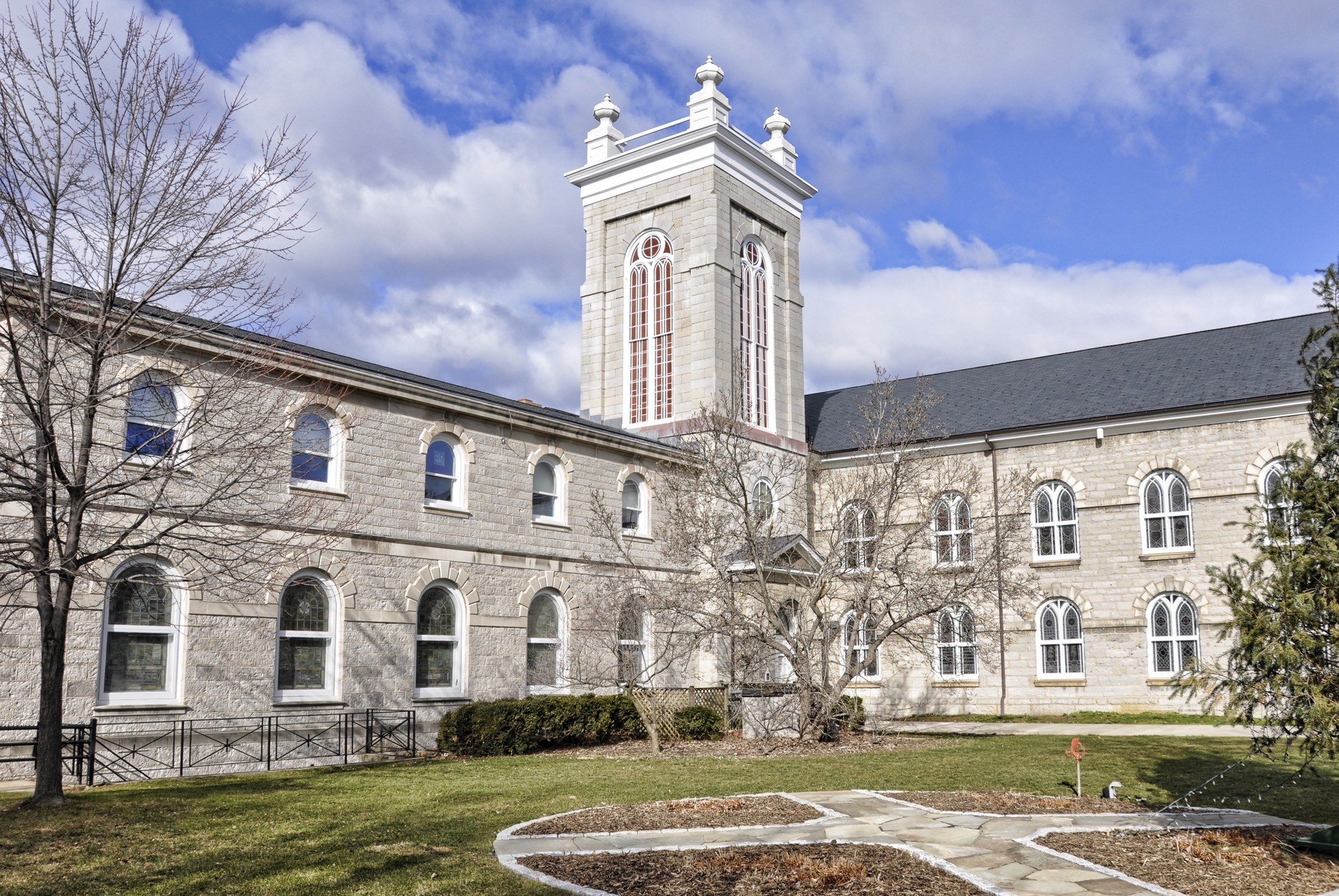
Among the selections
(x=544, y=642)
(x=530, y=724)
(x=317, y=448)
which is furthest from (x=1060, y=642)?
(x=317, y=448)

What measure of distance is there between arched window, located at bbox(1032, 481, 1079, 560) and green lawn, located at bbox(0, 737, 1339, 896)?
8.67 meters

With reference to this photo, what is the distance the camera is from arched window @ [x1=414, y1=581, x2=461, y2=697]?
794 inches

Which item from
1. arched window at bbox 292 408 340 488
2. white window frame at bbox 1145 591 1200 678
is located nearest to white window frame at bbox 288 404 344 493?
arched window at bbox 292 408 340 488

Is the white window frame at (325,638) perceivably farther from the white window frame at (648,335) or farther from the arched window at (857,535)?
the white window frame at (648,335)

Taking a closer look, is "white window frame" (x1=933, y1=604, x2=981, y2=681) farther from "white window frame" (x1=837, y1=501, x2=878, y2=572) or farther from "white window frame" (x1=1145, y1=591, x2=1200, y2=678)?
"white window frame" (x1=837, y1=501, x2=878, y2=572)

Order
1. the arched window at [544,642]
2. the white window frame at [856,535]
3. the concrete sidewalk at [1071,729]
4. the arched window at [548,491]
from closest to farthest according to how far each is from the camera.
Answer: the white window frame at [856,535]
the concrete sidewalk at [1071,729]
the arched window at [544,642]
the arched window at [548,491]

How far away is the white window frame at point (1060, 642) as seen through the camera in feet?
89.2

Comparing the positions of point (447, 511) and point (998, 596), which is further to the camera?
point (998, 596)

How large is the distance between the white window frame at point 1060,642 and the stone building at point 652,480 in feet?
0.19

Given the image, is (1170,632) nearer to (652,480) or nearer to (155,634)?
(652,480)

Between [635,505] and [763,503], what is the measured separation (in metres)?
3.13

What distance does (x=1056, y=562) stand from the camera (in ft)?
90.9

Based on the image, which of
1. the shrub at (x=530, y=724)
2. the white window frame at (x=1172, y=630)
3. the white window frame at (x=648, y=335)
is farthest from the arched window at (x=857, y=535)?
the white window frame at (x=648, y=335)

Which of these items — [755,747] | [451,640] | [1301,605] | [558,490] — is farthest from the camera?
[558,490]
